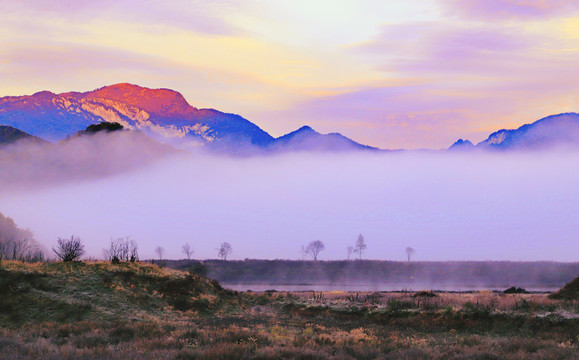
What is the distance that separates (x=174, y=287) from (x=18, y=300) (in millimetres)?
13546

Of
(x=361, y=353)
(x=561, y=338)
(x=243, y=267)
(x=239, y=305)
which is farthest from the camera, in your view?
(x=243, y=267)

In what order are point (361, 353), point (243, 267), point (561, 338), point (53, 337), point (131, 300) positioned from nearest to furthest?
point (361, 353)
point (53, 337)
point (561, 338)
point (131, 300)
point (243, 267)

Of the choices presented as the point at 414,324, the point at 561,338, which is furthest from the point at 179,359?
the point at 414,324

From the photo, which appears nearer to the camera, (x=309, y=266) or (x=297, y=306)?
(x=297, y=306)

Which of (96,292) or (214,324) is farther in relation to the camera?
(96,292)

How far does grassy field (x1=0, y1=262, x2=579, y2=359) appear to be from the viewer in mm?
18078

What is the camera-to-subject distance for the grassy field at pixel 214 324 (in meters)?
18.1

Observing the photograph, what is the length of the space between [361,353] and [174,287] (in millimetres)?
29572

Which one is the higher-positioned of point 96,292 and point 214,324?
point 96,292

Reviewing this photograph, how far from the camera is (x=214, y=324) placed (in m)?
31.5

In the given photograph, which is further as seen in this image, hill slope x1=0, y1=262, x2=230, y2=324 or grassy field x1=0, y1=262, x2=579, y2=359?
hill slope x1=0, y1=262, x2=230, y2=324

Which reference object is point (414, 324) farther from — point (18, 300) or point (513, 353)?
point (18, 300)

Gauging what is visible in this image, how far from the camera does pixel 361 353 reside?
18.2 metres

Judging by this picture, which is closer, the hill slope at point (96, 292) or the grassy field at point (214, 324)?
the grassy field at point (214, 324)
